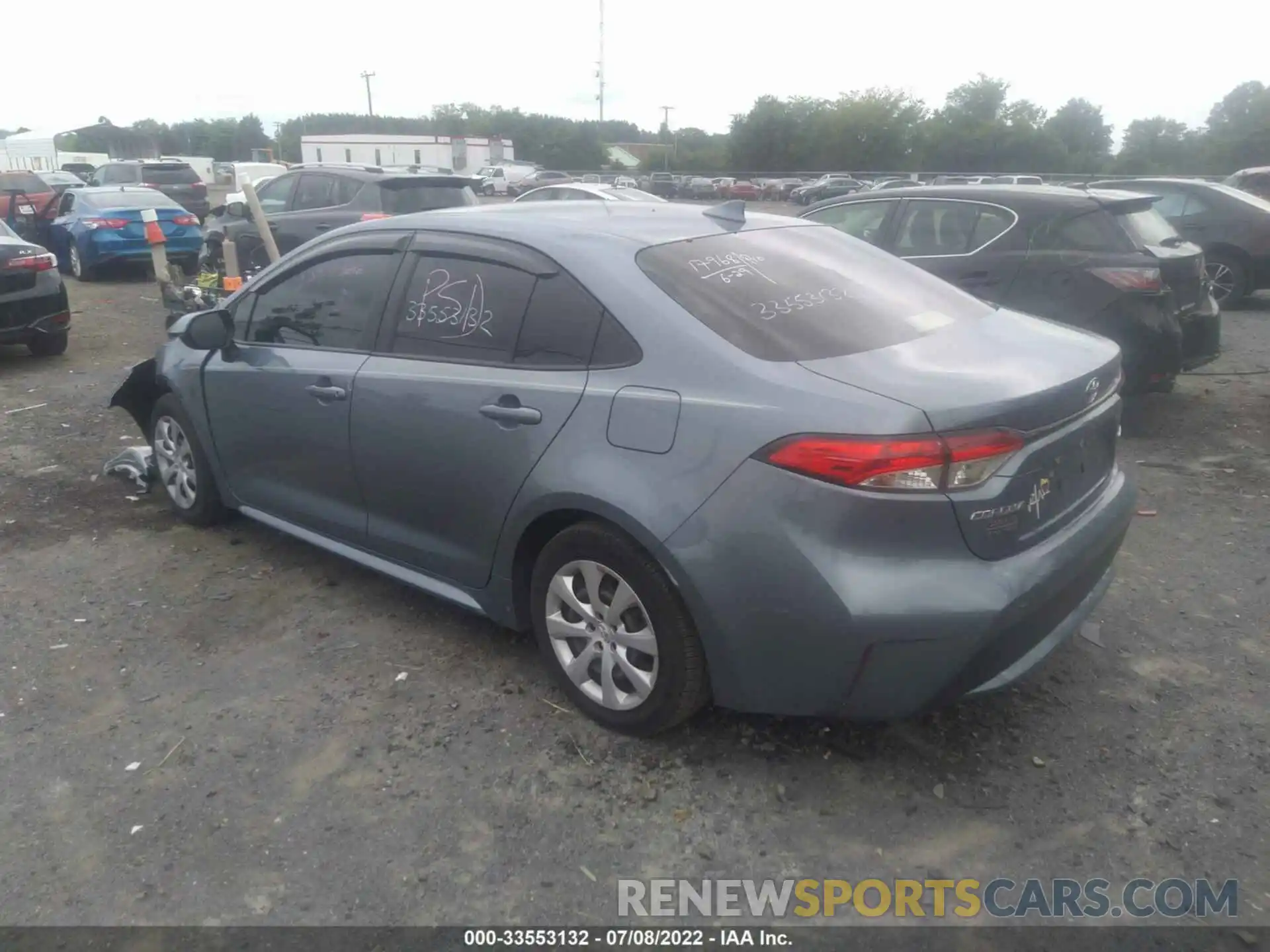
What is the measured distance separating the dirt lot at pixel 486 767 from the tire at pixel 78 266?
37.8 ft

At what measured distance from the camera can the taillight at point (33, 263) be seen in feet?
27.5

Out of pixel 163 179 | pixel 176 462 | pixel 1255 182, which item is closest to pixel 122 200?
pixel 163 179

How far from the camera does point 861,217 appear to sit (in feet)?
24.8

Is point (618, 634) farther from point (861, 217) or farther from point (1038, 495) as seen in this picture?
point (861, 217)

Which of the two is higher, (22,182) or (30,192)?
(22,182)

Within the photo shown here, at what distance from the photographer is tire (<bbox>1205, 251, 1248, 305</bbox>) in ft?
37.4

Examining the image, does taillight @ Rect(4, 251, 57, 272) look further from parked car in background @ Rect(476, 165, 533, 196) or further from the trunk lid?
parked car in background @ Rect(476, 165, 533, 196)

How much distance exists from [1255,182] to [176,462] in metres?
17.0

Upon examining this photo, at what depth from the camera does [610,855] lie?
2.78m

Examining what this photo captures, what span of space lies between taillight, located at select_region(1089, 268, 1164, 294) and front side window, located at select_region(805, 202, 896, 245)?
1.66 meters

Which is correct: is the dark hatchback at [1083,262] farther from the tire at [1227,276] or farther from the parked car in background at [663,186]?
the parked car in background at [663,186]

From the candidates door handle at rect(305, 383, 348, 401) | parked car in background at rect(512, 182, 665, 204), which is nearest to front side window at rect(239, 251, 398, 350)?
door handle at rect(305, 383, 348, 401)

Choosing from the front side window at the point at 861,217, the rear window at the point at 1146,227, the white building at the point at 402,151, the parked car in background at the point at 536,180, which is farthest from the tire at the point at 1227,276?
the white building at the point at 402,151

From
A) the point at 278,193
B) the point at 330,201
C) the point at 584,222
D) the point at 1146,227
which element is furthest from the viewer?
the point at 278,193
